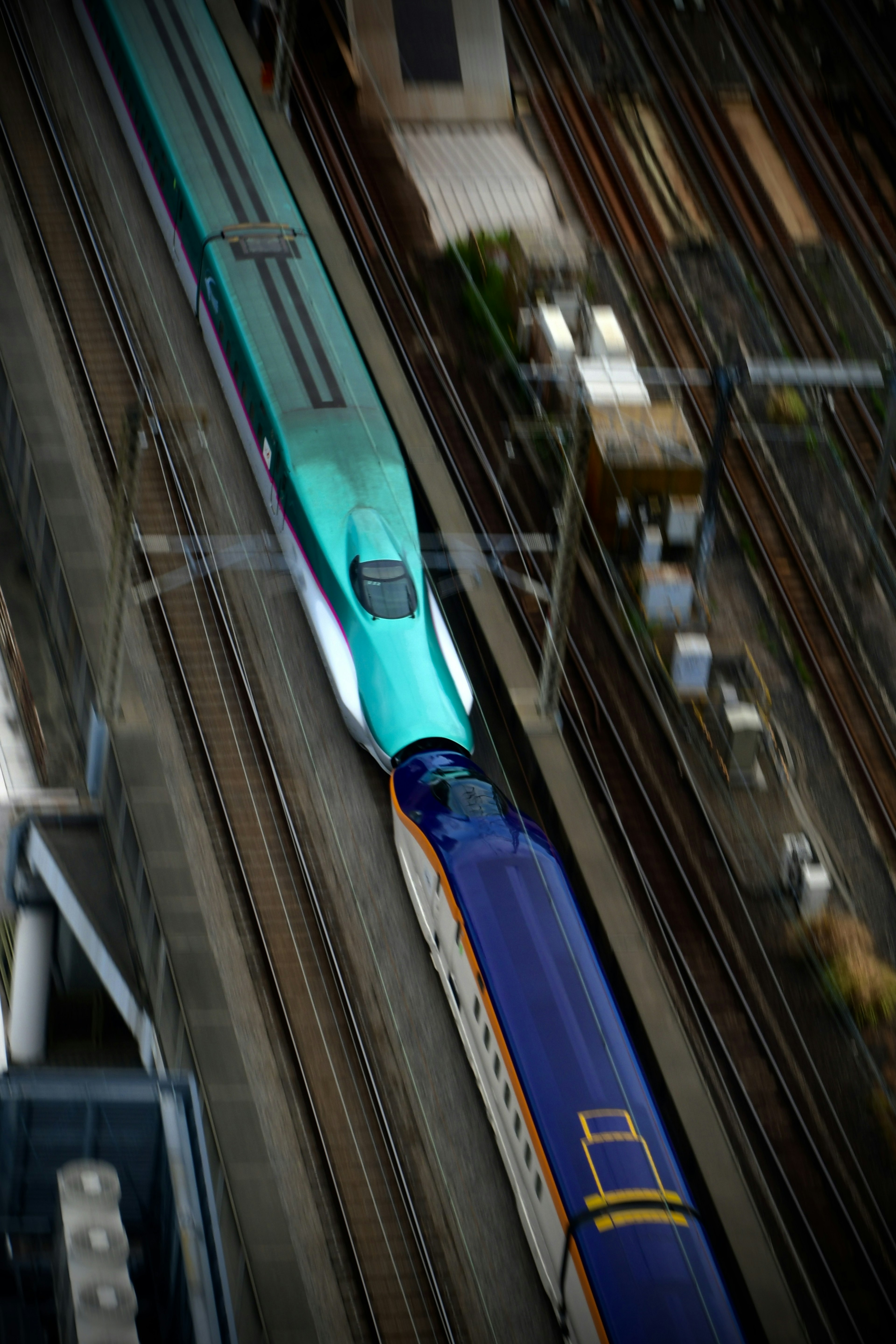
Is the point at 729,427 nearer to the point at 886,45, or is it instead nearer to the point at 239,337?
the point at 239,337

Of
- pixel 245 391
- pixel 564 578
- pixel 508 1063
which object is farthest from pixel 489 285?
pixel 508 1063

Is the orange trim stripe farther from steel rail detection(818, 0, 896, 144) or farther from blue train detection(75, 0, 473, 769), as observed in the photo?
steel rail detection(818, 0, 896, 144)

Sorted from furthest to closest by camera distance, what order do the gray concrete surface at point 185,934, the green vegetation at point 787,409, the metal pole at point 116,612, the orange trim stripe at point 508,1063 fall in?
the green vegetation at point 787,409
the metal pole at point 116,612
the gray concrete surface at point 185,934
the orange trim stripe at point 508,1063

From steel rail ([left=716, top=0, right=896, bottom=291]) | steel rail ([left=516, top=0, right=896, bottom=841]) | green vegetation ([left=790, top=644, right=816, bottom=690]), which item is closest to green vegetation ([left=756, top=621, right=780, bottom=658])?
green vegetation ([left=790, top=644, right=816, bottom=690])

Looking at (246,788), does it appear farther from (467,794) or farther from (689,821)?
(689,821)

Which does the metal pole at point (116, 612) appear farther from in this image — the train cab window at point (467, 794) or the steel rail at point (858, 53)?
the steel rail at point (858, 53)

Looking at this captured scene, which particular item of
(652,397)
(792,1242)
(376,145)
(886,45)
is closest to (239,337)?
(652,397)

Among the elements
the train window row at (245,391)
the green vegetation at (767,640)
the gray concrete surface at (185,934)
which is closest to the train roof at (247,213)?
the train window row at (245,391)
